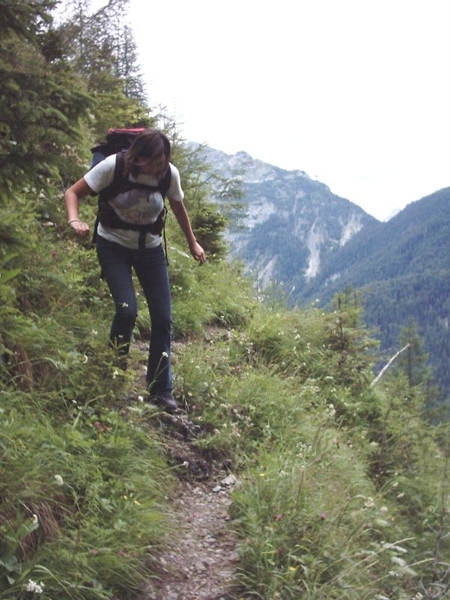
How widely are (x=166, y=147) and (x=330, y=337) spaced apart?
4946 mm

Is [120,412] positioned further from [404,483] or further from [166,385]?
[404,483]

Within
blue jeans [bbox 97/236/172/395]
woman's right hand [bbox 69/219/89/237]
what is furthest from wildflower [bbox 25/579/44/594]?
woman's right hand [bbox 69/219/89/237]

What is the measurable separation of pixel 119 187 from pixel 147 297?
3.16ft

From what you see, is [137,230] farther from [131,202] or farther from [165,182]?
[165,182]

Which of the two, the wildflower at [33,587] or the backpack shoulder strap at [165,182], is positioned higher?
the backpack shoulder strap at [165,182]

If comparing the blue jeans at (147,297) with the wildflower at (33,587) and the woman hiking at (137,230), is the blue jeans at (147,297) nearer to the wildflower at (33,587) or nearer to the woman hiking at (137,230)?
the woman hiking at (137,230)

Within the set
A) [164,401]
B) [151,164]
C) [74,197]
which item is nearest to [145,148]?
[151,164]

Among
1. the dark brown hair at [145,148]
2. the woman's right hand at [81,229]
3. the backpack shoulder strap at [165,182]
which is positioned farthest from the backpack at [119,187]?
the woman's right hand at [81,229]

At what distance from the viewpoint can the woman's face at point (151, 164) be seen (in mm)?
3984

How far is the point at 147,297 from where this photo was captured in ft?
14.7

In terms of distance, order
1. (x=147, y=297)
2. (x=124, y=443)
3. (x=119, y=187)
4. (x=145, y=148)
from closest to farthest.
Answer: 1. (x=124, y=443)
2. (x=145, y=148)
3. (x=119, y=187)
4. (x=147, y=297)

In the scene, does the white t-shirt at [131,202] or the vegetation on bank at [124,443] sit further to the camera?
the white t-shirt at [131,202]

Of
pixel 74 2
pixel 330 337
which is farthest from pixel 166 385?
pixel 74 2

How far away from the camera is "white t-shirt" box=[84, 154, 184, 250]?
4.02m
